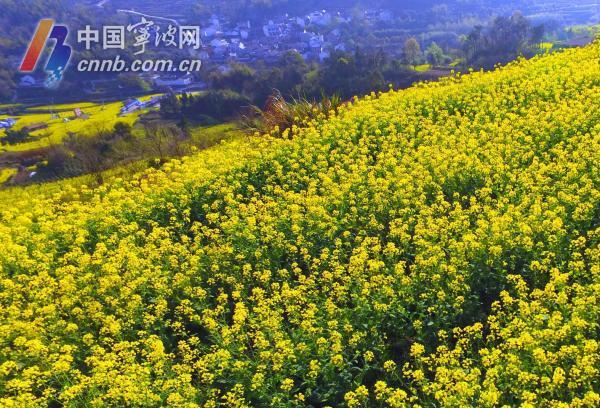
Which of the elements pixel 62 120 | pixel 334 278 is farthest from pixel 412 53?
pixel 334 278

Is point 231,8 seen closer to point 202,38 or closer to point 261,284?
point 202,38

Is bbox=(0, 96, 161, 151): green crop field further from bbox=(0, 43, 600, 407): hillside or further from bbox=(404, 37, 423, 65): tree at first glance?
bbox=(0, 43, 600, 407): hillside

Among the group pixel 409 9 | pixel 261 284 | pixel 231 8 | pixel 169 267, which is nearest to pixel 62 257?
pixel 169 267

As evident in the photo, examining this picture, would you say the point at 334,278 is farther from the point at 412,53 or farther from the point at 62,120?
the point at 62,120

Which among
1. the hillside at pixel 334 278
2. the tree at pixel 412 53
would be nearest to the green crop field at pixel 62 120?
the tree at pixel 412 53

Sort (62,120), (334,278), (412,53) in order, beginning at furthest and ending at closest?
(62,120) → (412,53) → (334,278)

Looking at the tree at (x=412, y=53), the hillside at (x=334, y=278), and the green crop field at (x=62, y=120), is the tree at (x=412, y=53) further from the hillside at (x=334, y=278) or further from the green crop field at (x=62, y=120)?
the hillside at (x=334, y=278)

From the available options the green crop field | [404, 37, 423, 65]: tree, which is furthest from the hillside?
[404, 37, 423, 65]: tree

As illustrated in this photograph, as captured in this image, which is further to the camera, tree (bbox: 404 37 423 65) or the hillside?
tree (bbox: 404 37 423 65)
